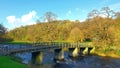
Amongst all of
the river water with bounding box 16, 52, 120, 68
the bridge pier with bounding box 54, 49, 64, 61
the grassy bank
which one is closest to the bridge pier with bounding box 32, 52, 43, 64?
the river water with bounding box 16, 52, 120, 68

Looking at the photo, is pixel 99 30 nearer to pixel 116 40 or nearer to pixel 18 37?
pixel 116 40

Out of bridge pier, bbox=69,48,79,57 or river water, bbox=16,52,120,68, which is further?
bridge pier, bbox=69,48,79,57

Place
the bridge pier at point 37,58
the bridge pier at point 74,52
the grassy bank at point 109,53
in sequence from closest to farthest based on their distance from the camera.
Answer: the bridge pier at point 37,58 → the bridge pier at point 74,52 → the grassy bank at point 109,53

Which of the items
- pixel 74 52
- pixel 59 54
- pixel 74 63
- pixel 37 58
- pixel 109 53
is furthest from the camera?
pixel 109 53

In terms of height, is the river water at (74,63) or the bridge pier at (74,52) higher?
the bridge pier at (74,52)

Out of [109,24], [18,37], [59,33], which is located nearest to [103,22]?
[109,24]

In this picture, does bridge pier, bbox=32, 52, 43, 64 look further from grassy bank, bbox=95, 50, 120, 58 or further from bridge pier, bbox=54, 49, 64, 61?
grassy bank, bbox=95, 50, 120, 58

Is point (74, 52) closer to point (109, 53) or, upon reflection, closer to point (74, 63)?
point (109, 53)

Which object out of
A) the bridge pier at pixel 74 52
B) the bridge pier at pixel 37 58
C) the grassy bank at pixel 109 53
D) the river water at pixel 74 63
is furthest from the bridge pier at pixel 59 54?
the grassy bank at pixel 109 53

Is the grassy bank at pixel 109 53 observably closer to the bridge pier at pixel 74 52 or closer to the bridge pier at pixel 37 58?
the bridge pier at pixel 74 52

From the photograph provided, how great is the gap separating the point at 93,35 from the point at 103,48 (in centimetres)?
820

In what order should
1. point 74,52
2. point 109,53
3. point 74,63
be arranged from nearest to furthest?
point 74,63, point 74,52, point 109,53

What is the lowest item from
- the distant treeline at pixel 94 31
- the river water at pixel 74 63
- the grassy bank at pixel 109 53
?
the river water at pixel 74 63

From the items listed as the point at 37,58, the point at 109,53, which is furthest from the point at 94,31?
the point at 37,58
